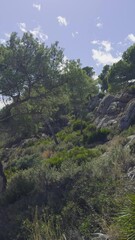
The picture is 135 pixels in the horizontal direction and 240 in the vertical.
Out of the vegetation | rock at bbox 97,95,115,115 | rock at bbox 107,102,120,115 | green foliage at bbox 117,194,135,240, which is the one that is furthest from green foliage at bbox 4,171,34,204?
rock at bbox 97,95,115,115

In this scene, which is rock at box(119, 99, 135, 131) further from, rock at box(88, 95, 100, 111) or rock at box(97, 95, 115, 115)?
rock at box(88, 95, 100, 111)

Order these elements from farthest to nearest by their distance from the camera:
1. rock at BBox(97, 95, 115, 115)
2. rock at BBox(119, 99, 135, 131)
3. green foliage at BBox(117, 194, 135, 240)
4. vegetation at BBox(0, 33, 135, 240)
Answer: rock at BBox(97, 95, 115, 115)
rock at BBox(119, 99, 135, 131)
vegetation at BBox(0, 33, 135, 240)
green foliage at BBox(117, 194, 135, 240)

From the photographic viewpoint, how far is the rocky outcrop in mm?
24053

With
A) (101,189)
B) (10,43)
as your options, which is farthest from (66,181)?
(10,43)

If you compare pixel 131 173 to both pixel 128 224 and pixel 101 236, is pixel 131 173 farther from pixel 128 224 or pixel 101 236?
pixel 128 224

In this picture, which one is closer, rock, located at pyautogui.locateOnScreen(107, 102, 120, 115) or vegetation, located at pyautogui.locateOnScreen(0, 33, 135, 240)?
vegetation, located at pyautogui.locateOnScreen(0, 33, 135, 240)

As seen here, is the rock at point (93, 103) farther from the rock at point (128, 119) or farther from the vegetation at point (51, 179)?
the vegetation at point (51, 179)

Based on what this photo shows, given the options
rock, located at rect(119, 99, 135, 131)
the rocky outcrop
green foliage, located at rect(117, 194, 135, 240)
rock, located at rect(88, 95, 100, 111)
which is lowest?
green foliage, located at rect(117, 194, 135, 240)

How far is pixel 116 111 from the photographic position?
29047mm

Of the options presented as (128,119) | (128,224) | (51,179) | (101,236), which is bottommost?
(101,236)

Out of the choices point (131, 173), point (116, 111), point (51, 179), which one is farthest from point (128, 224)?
point (116, 111)

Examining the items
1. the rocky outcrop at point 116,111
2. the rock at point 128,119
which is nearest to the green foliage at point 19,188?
the rock at point 128,119

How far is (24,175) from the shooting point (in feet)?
36.6

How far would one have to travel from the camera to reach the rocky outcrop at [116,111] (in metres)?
24.1
